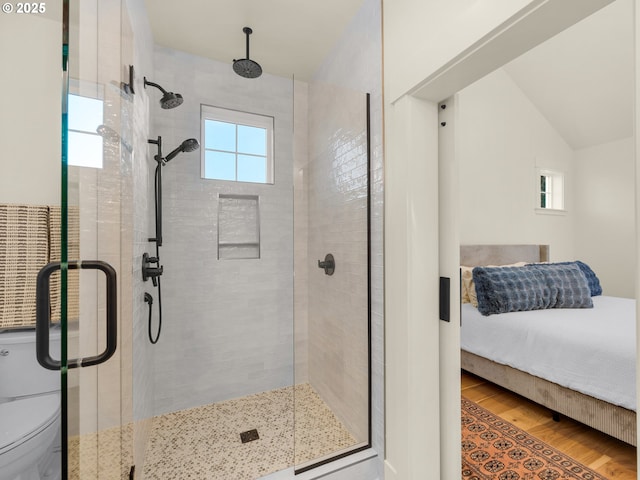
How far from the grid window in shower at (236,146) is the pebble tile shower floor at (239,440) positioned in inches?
67.6

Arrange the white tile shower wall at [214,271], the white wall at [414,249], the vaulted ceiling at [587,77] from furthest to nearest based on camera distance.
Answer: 1. the vaulted ceiling at [587,77]
2. the white tile shower wall at [214,271]
3. the white wall at [414,249]

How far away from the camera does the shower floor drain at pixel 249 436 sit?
1.77 metres

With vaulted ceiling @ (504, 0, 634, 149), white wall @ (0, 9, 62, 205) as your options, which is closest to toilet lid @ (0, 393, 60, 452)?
white wall @ (0, 9, 62, 205)

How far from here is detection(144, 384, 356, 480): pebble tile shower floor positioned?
1528mm

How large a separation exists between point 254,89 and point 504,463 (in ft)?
9.82

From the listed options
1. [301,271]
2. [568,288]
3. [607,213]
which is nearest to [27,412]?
[301,271]

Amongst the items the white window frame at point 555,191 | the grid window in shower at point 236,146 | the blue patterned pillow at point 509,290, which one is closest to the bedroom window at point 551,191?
the white window frame at point 555,191

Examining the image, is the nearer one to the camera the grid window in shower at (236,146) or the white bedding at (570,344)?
the white bedding at (570,344)

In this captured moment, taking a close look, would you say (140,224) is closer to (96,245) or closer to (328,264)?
(96,245)

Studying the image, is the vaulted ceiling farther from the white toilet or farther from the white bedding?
the white toilet

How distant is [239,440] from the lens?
1764mm

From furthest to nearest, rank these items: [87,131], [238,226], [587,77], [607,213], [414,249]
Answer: [607,213]
[587,77]
[238,226]
[414,249]
[87,131]
